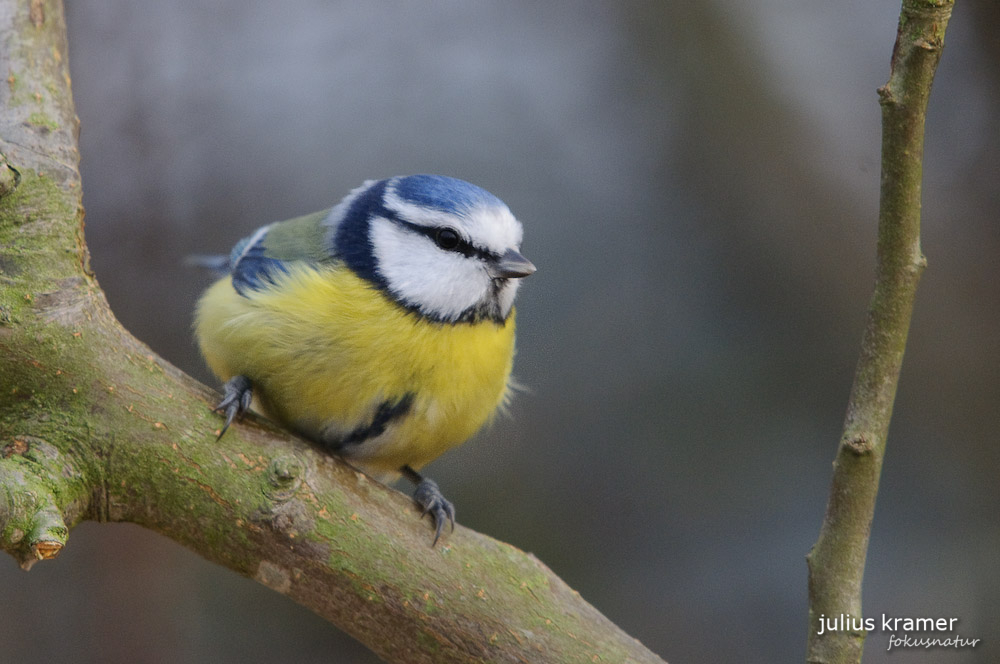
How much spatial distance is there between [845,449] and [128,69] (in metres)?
1.62

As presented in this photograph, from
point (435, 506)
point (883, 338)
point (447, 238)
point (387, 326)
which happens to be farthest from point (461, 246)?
point (883, 338)

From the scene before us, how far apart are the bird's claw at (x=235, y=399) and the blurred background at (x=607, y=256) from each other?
31.3 inches

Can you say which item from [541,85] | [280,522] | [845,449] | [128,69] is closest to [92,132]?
[128,69]

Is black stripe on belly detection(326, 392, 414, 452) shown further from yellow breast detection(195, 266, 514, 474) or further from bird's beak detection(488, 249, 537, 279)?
bird's beak detection(488, 249, 537, 279)

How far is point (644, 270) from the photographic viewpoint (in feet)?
5.74

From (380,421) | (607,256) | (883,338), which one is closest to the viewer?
(883,338)

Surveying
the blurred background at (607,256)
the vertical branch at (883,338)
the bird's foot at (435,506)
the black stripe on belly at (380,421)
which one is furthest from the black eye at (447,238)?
the blurred background at (607,256)

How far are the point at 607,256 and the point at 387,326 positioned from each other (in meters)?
0.88

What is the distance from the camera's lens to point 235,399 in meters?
0.88

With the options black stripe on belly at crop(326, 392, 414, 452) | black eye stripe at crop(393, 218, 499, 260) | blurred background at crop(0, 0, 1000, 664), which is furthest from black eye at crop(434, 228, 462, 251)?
blurred background at crop(0, 0, 1000, 664)

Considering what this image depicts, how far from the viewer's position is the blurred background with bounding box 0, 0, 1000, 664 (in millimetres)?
1626

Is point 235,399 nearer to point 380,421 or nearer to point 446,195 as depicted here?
point 380,421

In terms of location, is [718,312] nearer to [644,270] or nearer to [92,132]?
[644,270]

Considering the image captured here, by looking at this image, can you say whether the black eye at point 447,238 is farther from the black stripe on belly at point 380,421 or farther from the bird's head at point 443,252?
the black stripe on belly at point 380,421
